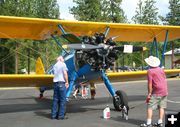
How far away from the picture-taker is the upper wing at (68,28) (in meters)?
11.6

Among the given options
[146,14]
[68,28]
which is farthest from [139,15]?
[68,28]

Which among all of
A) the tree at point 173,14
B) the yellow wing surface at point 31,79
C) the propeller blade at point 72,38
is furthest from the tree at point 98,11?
the propeller blade at point 72,38

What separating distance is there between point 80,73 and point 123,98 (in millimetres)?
1509

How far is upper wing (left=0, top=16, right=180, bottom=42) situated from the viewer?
38.0ft

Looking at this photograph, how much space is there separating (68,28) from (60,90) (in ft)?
12.1

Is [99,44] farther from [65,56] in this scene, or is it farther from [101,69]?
[65,56]

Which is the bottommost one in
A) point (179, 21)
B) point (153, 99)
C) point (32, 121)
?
point (32, 121)

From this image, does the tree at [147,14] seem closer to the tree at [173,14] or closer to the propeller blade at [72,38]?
the tree at [173,14]

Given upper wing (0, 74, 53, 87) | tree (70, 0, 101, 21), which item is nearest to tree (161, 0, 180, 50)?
tree (70, 0, 101, 21)

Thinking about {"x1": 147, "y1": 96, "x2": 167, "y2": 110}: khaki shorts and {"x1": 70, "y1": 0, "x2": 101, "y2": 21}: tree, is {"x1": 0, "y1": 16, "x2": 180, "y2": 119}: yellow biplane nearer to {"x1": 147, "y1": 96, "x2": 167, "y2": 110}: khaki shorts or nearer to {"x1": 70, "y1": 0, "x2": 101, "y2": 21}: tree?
{"x1": 147, "y1": 96, "x2": 167, "y2": 110}: khaki shorts

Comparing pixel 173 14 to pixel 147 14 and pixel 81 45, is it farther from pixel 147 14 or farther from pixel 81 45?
pixel 81 45

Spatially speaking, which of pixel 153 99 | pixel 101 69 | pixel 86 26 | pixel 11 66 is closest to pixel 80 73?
pixel 101 69

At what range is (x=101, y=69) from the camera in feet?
34.6

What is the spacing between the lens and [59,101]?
9.93 metres
